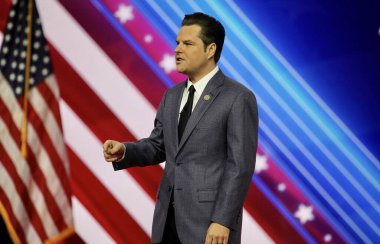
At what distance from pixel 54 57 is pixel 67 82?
14 cm

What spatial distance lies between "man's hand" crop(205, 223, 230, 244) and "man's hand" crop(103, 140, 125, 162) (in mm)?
381

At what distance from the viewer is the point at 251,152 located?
173 centimetres

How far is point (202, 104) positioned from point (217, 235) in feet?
1.33

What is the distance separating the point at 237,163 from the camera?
66.4 inches

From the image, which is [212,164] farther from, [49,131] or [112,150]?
[49,131]

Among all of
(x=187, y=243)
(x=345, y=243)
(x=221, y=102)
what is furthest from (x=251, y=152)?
(x=345, y=243)

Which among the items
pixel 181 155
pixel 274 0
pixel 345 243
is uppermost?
pixel 274 0

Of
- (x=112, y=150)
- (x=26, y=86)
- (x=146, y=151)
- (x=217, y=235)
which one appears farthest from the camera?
(x=26, y=86)

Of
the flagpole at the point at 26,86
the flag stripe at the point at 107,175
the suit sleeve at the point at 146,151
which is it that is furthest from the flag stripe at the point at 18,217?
the suit sleeve at the point at 146,151

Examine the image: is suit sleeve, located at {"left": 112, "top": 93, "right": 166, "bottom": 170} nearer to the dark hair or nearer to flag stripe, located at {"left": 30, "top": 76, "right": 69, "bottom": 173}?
the dark hair

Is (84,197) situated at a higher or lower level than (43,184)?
lower

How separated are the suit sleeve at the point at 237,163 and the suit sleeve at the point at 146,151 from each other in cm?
30

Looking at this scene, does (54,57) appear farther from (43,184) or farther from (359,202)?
(359,202)

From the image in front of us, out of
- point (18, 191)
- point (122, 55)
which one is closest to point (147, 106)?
point (122, 55)
